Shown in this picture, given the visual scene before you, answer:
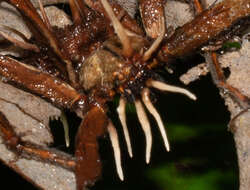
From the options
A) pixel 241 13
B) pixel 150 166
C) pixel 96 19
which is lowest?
pixel 150 166

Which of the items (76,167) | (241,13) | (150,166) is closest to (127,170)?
(150,166)

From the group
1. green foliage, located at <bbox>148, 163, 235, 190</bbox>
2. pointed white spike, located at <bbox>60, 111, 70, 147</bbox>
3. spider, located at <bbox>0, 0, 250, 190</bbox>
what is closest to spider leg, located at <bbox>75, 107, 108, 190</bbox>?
spider, located at <bbox>0, 0, 250, 190</bbox>

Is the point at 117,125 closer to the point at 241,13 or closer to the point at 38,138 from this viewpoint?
the point at 38,138

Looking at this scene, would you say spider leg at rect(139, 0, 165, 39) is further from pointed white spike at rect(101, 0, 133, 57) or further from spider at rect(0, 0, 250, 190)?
pointed white spike at rect(101, 0, 133, 57)

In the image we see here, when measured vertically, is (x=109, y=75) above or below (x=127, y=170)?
above

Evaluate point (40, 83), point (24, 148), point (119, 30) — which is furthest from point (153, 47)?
point (24, 148)

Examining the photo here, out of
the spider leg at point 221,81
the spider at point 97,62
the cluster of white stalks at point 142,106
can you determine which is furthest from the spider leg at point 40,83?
the spider leg at point 221,81

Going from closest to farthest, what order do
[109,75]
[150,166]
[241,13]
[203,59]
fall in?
[241,13] < [109,75] < [203,59] < [150,166]

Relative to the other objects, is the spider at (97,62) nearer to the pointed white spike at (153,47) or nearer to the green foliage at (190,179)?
the pointed white spike at (153,47)
